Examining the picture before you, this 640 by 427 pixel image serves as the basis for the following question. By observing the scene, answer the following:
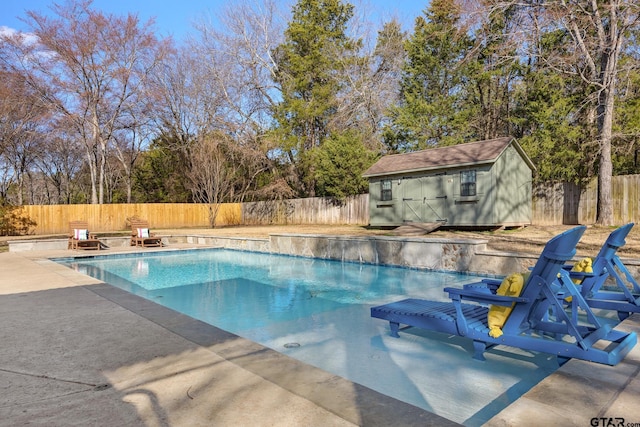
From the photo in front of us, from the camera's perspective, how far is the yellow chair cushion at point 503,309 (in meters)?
3.49

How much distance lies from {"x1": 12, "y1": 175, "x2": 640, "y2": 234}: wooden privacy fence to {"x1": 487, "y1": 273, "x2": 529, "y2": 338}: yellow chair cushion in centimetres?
1498

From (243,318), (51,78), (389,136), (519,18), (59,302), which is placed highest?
(519,18)

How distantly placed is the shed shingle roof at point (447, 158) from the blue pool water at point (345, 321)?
→ 6.92m

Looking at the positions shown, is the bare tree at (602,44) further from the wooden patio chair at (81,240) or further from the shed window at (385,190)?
the wooden patio chair at (81,240)

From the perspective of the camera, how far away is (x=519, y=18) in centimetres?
2005

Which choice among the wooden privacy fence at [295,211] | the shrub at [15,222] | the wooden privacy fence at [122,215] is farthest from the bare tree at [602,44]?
the shrub at [15,222]

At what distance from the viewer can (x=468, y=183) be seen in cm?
1558

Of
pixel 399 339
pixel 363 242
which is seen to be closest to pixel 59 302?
pixel 399 339

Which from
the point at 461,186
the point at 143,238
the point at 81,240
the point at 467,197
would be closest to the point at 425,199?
the point at 461,186

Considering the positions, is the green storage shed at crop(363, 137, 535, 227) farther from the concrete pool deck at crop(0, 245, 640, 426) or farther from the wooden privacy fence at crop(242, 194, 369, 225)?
the concrete pool deck at crop(0, 245, 640, 426)

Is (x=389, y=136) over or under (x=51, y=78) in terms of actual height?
under

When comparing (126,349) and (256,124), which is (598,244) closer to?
(126,349)

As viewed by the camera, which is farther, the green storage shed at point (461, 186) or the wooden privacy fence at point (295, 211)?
the wooden privacy fence at point (295, 211)

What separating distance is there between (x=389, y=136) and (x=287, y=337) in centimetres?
2133
